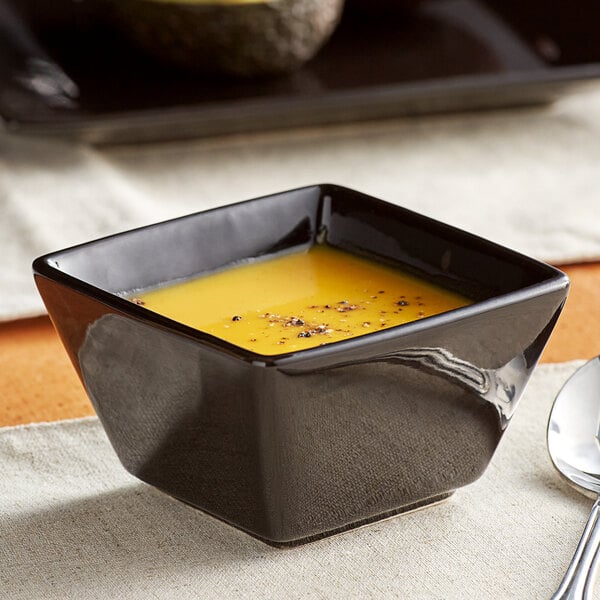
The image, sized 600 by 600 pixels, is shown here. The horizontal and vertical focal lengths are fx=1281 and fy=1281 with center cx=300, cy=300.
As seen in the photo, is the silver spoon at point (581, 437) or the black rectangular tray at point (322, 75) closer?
the silver spoon at point (581, 437)

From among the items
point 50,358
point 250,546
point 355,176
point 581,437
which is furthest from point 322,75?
point 250,546

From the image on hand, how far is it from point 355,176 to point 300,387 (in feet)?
2.47

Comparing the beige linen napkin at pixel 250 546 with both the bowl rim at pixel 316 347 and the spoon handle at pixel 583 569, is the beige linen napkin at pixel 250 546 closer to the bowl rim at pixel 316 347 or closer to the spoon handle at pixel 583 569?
the spoon handle at pixel 583 569

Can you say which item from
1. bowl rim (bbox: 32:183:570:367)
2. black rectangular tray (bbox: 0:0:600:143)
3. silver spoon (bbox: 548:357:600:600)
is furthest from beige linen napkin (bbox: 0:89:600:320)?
bowl rim (bbox: 32:183:570:367)

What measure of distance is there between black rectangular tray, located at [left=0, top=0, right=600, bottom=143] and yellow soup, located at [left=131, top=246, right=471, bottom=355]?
1.74ft

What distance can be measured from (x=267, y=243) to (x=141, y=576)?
0.78 feet

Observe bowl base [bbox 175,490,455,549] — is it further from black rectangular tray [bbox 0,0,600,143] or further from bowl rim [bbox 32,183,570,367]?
black rectangular tray [bbox 0,0,600,143]

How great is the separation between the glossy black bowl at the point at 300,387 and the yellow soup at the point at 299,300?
2 centimetres

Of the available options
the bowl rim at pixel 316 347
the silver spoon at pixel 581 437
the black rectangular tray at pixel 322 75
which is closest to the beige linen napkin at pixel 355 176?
the black rectangular tray at pixel 322 75

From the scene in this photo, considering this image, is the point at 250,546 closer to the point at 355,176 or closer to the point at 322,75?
the point at 355,176

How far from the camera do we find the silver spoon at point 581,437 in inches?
29.1

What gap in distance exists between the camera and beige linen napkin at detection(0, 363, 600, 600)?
0.69 metres

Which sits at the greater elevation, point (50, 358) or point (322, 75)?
point (322, 75)

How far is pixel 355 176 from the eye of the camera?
1.37m
